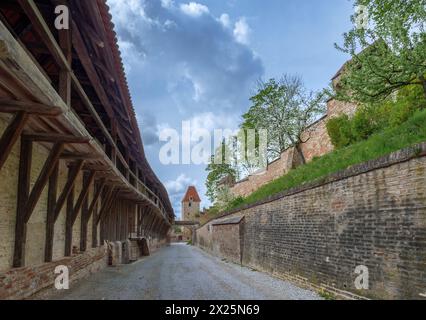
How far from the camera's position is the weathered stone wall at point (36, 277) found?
18.0 feet

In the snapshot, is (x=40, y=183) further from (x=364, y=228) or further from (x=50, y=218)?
(x=364, y=228)

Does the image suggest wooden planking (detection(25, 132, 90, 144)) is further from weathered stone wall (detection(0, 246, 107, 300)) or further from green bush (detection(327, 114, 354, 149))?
green bush (detection(327, 114, 354, 149))

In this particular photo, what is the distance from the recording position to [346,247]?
662 centimetres

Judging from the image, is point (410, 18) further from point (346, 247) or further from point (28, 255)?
point (28, 255)

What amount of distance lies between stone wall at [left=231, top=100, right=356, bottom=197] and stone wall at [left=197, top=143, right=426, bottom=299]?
844 cm

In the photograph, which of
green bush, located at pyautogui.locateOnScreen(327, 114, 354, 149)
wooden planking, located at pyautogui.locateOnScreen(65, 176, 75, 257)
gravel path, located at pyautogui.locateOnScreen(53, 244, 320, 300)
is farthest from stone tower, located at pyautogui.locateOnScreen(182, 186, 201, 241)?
wooden planking, located at pyautogui.locateOnScreen(65, 176, 75, 257)


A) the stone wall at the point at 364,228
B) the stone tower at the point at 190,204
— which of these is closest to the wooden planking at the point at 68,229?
the stone wall at the point at 364,228

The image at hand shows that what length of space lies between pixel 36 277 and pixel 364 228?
619cm

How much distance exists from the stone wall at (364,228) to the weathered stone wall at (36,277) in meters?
5.80

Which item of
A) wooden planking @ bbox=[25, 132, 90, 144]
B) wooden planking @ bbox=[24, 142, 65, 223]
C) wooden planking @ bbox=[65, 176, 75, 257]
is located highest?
wooden planking @ bbox=[25, 132, 90, 144]

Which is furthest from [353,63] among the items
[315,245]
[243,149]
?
[243,149]

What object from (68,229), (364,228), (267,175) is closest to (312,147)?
(267,175)

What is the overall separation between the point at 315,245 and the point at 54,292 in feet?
19.4

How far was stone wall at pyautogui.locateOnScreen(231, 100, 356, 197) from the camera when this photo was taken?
1694 centimetres
